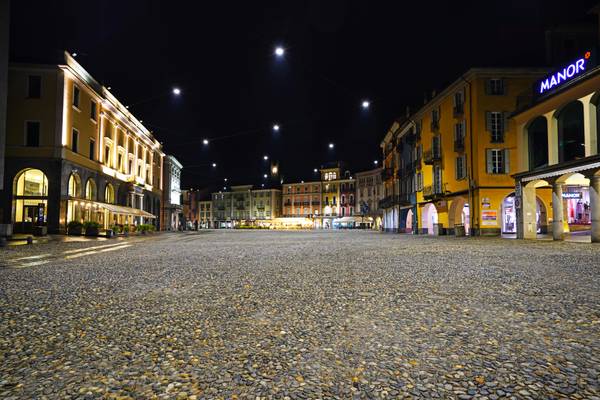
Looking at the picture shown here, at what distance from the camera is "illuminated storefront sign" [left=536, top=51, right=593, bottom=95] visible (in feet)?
57.0

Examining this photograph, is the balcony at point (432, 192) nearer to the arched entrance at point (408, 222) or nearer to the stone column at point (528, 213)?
the arched entrance at point (408, 222)

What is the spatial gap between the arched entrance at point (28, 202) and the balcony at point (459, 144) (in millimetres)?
31057

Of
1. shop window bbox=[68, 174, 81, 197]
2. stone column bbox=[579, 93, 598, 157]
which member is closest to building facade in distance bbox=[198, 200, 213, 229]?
shop window bbox=[68, 174, 81, 197]

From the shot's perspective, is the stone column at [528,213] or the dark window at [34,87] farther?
the dark window at [34,87]

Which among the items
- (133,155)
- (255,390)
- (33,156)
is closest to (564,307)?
(255,390)

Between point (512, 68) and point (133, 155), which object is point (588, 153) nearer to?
point (512, 68)

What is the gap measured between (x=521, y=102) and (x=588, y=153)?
11.0m

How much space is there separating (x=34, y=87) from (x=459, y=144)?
104 ft

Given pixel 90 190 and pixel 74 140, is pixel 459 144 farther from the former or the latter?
pixel 90 190

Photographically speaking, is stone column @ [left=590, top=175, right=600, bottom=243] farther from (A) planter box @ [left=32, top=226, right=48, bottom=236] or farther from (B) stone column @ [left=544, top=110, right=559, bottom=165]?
(A) planter box @ [left=32, top=226, right=48, bottom=236]

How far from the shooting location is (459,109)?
29188mm

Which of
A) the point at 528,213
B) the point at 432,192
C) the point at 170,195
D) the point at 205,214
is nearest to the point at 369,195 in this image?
the point at 170,195

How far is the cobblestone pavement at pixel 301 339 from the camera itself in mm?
2584

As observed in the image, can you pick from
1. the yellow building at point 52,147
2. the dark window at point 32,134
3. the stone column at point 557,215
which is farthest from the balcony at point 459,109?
the dark window at point 32,134
